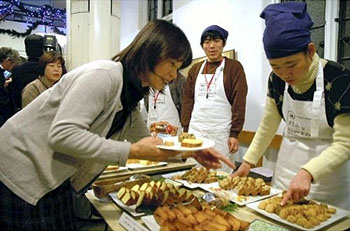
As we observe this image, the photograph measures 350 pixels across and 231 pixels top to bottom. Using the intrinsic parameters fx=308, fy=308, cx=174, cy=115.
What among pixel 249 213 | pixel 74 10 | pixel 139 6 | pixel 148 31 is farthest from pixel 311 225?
pixel 139 6

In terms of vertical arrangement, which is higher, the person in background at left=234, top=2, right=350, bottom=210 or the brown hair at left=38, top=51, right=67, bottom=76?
the brown hair at left=38, top=51, right=67, bottom=76

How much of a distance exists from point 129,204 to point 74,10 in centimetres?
269

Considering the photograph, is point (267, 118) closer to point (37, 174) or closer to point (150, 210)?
point (150, 210)

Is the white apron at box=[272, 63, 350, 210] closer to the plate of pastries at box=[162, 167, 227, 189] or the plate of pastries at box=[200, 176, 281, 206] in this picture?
the plate of pastries at box=[200, 176, 281, 206]

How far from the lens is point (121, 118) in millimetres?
1012

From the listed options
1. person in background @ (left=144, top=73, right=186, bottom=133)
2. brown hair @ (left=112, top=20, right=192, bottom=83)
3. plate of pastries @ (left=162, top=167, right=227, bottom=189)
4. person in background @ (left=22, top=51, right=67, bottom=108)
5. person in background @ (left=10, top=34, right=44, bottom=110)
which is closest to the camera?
brown hair @ (left=112, top=20, right=192, bottom=83)

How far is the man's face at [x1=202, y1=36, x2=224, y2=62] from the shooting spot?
2324 mm

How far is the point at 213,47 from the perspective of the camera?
2.35m

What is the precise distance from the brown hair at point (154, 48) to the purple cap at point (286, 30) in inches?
13.9

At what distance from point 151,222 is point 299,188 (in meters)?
0.49

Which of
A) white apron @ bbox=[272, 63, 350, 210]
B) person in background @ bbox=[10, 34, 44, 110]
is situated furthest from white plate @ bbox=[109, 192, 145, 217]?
person in background @ bbox=[10, 34, 44, 110]

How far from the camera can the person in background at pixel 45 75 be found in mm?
2213

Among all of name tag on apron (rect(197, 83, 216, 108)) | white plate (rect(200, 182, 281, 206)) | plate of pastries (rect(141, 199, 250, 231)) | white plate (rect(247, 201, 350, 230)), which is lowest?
white plate (rect(200, 182, 281, 206))

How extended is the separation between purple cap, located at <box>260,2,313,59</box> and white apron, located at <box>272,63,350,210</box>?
183mm
